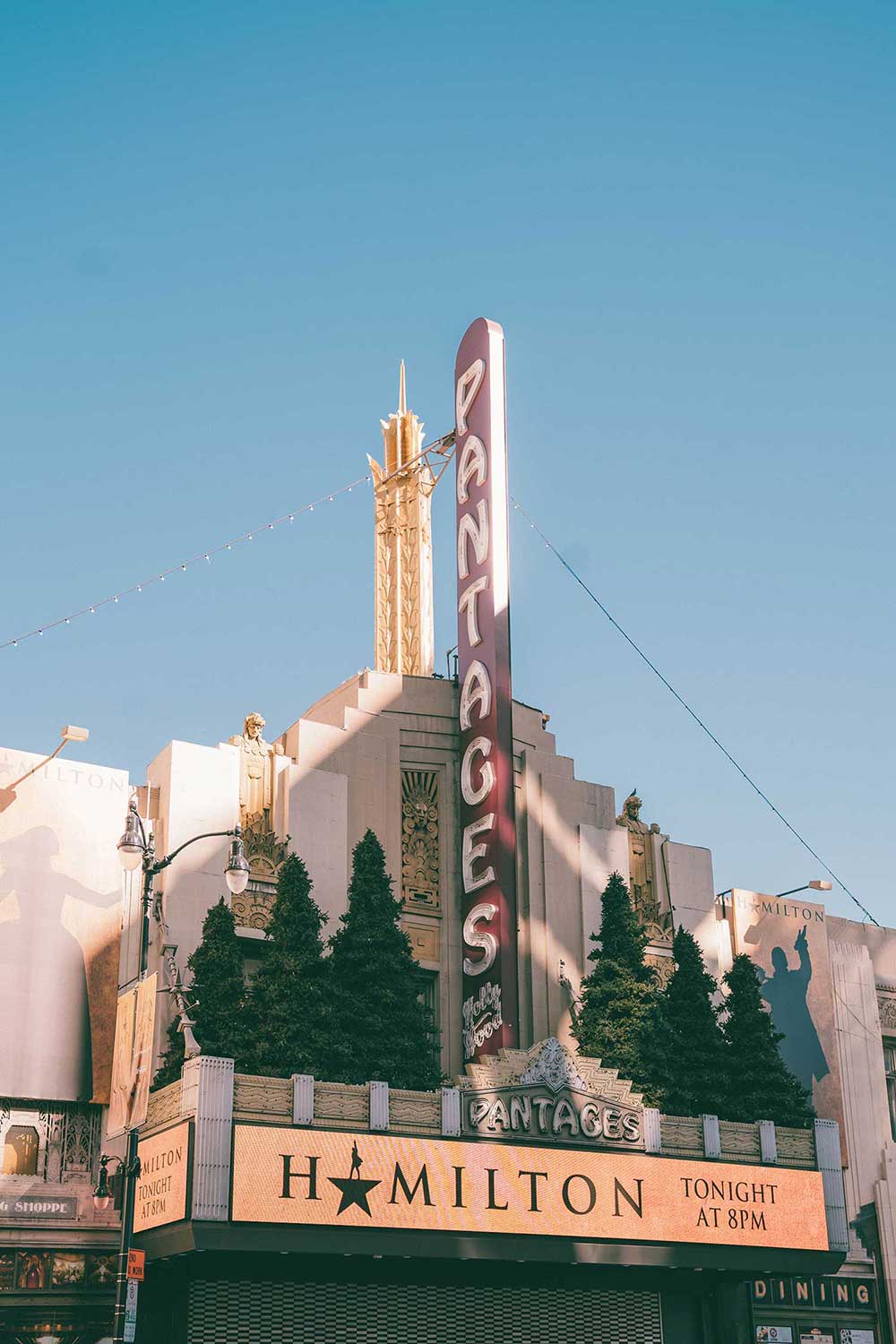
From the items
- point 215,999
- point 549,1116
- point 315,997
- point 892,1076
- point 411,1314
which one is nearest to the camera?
point 411,1314

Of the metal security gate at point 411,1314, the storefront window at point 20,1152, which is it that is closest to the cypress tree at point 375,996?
the metal security gate at point 411,1314

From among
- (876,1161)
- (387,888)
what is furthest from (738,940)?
(387,888)

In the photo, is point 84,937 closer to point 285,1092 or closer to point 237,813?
point 237,813

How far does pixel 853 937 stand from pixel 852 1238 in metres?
9.29

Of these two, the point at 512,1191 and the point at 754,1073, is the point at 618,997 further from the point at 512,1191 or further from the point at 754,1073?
the point at 512,1191

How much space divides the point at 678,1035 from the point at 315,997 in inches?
408

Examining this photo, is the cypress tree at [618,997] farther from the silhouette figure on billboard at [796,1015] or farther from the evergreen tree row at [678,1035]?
the silhouette figure on billboard at [796,1015]

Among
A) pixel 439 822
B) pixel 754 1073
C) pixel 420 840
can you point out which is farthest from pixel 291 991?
pixel 754 1073

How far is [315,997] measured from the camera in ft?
116

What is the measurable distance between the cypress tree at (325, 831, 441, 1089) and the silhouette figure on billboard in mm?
14911

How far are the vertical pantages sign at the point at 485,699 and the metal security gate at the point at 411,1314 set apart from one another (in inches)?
228

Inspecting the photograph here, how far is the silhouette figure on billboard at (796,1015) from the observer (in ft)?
158

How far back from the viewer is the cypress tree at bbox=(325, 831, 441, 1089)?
35312 millimetres

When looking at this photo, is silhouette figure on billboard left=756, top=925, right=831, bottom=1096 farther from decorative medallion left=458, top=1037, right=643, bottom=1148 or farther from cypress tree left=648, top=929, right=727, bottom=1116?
decorative medallion left=458, top=1037, right=643, bottom=1148
